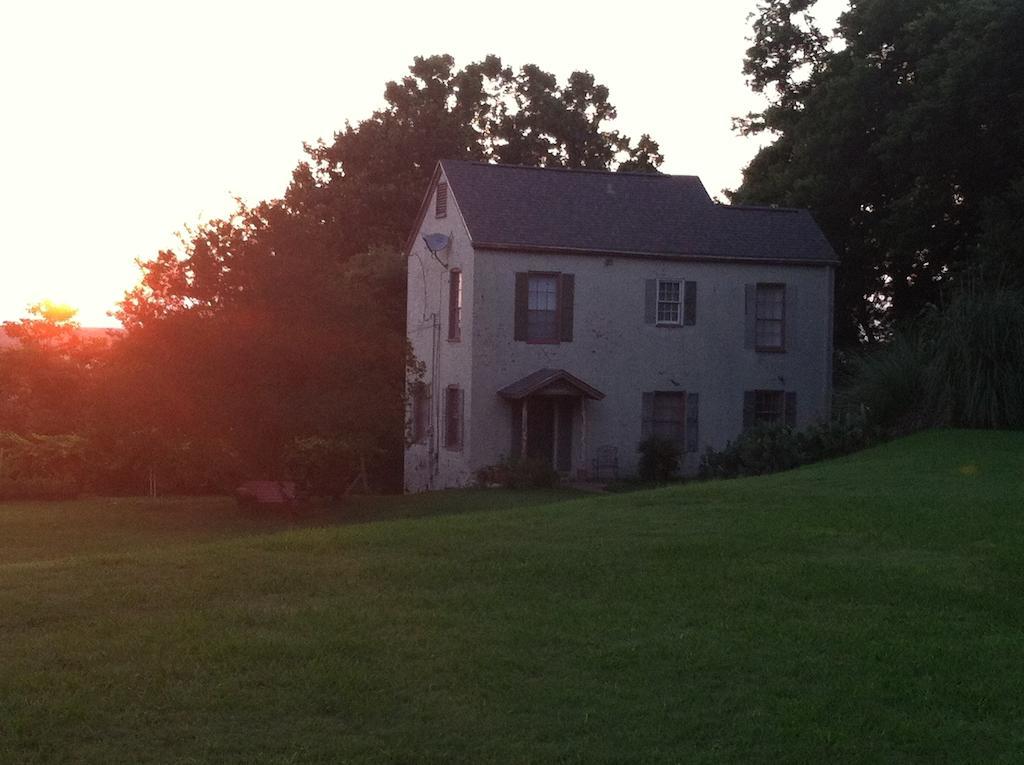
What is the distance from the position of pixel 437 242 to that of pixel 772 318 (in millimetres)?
7732

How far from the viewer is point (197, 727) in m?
6.49

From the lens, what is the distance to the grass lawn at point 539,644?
6430mm

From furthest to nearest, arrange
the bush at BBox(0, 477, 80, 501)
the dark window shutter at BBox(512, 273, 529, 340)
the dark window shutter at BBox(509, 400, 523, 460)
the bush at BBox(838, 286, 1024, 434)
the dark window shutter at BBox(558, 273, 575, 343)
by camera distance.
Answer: the dark window shutter at BBox(558, 273, 575, 343) → the dark window shutter at BBox(509, 400, 523, 460) → the dark window shutter at BBox(512, 273, 529, 340) → the bush at BBox(0, 477, 80, 501) → the bush at BBox(838, 286, 1024, 434)

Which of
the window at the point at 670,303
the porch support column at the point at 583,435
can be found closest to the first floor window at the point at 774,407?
the window at the point at 670,303

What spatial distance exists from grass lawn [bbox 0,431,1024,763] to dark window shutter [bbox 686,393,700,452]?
56.1 feet

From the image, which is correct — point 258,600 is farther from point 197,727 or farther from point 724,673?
point 724,673

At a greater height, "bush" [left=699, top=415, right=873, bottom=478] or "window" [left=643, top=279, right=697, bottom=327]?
"window" [left=643, top=279, right=697, bottom=327]

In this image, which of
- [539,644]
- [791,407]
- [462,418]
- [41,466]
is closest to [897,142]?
[791,407]

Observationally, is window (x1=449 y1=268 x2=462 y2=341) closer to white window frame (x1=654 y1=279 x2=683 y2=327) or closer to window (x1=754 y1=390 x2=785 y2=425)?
white window frame (x1=654 y1=279 x2=683 y2=327)

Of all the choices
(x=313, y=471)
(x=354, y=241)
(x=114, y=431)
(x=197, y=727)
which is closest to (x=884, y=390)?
(x=313, y=471)

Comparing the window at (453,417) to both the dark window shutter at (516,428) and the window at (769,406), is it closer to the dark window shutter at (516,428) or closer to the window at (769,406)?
the dark window shutter at (516,428)

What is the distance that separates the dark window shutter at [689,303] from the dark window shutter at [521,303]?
12.0 ft

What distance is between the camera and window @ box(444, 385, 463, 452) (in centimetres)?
2941

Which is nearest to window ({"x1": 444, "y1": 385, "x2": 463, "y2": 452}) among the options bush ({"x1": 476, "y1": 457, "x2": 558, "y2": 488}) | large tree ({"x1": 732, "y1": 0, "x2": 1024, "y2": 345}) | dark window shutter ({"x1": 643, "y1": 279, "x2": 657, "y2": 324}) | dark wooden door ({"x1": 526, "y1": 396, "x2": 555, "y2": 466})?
dark wooden door ({"x1": 526, "y1": 396, "x2": 555, "y2": 466})
